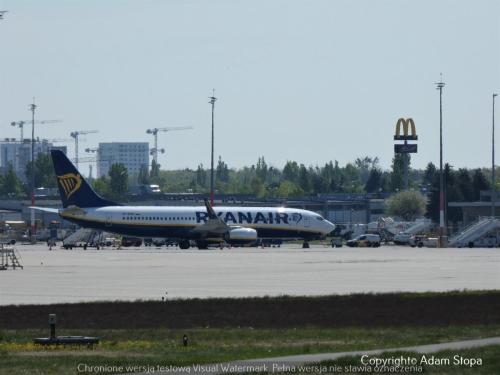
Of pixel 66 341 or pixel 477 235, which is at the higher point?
pixel 477 235

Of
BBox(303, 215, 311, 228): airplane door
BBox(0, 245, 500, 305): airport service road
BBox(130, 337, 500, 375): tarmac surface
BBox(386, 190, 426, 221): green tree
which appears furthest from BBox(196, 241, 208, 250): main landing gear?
BBox(130, 337, 500, 375): tarmac surface

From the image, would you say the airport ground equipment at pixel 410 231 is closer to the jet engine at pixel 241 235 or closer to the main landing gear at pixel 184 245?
the jet engine at pixel 241 235

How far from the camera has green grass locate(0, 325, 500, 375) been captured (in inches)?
A: 920

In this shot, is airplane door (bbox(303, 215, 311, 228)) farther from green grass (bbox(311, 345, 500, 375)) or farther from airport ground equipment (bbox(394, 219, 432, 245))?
green grass (bbox(311, 345, 500, 375))

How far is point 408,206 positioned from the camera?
19475 cm

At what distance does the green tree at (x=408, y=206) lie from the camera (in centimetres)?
19488

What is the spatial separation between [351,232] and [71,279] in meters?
106

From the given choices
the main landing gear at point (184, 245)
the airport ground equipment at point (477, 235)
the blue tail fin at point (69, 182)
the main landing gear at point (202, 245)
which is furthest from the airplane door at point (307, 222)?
the blue tail fin at point (69, 182)

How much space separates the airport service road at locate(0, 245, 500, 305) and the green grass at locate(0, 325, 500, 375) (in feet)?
40.4

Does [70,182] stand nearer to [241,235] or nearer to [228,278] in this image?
[241,235]

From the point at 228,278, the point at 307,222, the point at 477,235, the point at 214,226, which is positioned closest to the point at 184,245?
the point at 214,226

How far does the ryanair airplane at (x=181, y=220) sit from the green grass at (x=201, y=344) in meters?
80.4

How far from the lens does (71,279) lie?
55000 millimetres

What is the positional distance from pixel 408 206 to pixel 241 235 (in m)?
86.7
